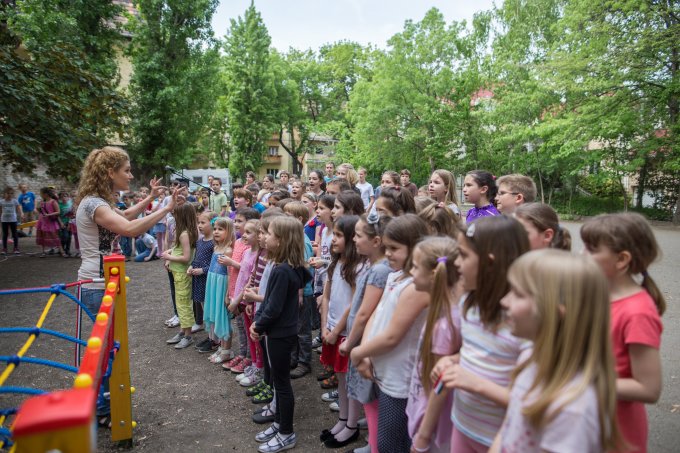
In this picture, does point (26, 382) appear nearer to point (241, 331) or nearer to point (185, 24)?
point (241, 331)

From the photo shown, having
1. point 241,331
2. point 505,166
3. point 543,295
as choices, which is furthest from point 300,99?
point 543,295

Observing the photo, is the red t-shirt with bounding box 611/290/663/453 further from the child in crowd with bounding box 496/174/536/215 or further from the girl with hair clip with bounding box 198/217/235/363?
the girl with hair clip with bounding box 198/217/235/363

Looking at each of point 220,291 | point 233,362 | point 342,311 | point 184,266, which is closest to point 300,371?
point 233,362

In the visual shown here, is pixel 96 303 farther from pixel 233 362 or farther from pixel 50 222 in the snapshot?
Answer: pixel 50 222

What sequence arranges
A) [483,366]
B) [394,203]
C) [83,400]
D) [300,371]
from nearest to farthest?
[83,400], [483,366], [394,203], [300,371]

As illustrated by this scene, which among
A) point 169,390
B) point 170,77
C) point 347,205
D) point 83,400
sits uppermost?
point 170,77

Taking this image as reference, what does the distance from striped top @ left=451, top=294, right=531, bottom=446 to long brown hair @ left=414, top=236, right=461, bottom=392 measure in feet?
0.67

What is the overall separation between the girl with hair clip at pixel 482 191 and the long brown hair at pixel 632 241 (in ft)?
7.40

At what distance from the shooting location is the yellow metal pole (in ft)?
11.2

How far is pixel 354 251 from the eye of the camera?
11.7 ft

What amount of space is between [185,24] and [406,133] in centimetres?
1334

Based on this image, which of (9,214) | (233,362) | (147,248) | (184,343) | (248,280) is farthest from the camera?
(9,214)

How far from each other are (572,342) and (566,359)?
0.20 feet

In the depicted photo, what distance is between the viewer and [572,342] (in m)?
Result: 1.44
